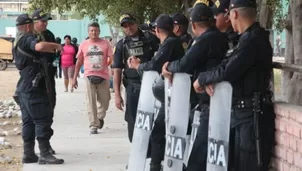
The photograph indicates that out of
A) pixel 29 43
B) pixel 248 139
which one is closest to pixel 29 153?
pixel 29 43

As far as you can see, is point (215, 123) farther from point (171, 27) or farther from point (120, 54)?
point (120, 54)

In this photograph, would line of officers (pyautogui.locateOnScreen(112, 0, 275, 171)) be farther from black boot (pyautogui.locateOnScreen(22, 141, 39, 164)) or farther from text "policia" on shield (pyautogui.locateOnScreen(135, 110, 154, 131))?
black boot (pyautogui.locateOnScreen(22, 141, 39, 164))

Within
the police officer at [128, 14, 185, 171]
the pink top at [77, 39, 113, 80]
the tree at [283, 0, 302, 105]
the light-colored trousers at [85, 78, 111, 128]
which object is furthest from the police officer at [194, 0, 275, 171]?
the light-colored trousers at [85, 78, 111, 128]

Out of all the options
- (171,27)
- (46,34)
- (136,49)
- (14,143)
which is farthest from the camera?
(14,143)

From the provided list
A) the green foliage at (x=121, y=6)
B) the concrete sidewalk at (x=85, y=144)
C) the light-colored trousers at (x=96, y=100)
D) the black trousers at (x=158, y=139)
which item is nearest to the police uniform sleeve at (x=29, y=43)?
the concrete sidewalk at (x=85, y=144)

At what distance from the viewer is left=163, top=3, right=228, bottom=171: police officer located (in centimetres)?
581

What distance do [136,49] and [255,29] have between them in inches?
126

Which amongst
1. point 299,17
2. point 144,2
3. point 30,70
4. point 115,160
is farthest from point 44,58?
point 144,2

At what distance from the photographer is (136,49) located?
8320 millimetres

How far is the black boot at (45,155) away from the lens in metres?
8.72

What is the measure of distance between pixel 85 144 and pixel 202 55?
5109mm

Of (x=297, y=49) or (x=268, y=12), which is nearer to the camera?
(x=297, y=49)

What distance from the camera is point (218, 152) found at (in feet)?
17.9

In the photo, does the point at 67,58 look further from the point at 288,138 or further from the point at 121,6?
the point at 288,138
